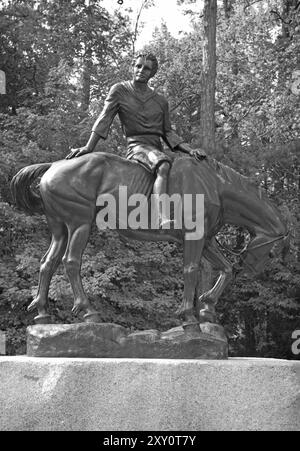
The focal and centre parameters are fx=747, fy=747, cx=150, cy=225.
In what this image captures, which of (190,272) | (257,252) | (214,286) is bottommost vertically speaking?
(214,286)

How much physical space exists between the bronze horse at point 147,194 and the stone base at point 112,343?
0.26m

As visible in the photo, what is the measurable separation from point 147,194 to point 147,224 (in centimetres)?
31

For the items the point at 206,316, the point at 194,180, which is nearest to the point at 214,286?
the point at 206,316

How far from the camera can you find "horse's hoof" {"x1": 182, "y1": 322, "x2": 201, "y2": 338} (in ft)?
24.1

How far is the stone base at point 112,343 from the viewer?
7.17 meters

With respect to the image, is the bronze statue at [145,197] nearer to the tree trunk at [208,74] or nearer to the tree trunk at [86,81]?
the tree trunk at [208,74]

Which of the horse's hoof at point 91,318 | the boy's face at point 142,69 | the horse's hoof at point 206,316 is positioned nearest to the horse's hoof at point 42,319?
the horse's hoof at point 91,318

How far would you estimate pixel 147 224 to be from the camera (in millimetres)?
7742

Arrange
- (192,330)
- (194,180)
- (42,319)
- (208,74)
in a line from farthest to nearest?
(208,74) → (194,180) → (42,319) → (192,330)

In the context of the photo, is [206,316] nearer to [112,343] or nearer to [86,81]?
[112,343]

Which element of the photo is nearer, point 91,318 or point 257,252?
point 91,318

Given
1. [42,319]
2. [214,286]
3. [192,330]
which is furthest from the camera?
[214,286]

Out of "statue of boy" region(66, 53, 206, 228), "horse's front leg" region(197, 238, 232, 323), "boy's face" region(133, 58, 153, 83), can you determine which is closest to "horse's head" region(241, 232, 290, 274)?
"horse's front leg" region(197, 238, 232, 323)
